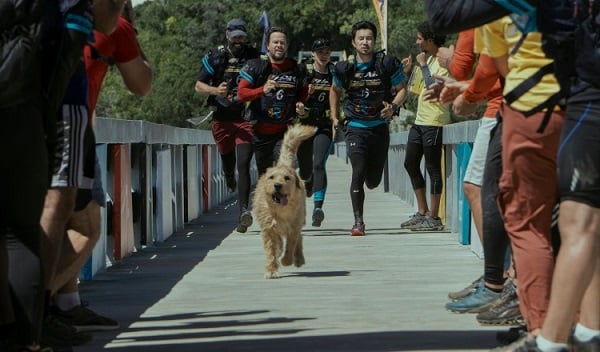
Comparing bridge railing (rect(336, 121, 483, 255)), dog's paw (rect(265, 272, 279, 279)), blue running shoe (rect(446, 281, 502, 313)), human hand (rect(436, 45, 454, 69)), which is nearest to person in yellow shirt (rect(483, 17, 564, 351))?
blue running shoe (rect(446, 281, 502, 313))

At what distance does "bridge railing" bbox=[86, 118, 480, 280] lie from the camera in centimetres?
1280

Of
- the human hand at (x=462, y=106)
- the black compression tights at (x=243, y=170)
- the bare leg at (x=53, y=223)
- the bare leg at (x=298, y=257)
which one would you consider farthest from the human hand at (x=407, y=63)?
the bare leg at (x=53, y=223)

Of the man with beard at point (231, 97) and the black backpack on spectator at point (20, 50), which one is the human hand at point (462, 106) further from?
the man with beard at point (231, 97)

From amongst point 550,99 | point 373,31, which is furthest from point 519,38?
point 373,31

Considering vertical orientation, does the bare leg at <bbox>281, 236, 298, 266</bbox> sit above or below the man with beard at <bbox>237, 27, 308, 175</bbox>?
below

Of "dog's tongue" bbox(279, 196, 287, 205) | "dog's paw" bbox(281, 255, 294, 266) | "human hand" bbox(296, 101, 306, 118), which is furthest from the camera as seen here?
"human hand" bbox(296, 101, 306, 118)

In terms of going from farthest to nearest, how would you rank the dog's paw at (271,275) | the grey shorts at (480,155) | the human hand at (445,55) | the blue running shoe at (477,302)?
the dog's paw at (271,275)
the human hand at (445,55)
the grey shorts at (480,155)
the blue running shoe at (477,302)

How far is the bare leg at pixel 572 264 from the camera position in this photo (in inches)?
250

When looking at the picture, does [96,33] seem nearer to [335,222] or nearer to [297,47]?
[335,222]

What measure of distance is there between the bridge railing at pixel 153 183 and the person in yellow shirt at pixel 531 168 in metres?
5.27

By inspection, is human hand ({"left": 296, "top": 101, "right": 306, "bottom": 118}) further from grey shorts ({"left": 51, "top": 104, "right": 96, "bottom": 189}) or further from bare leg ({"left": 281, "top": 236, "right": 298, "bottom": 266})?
grey shorts ({"left": 51, "top": 104, "right": 96, "bottom": 189})

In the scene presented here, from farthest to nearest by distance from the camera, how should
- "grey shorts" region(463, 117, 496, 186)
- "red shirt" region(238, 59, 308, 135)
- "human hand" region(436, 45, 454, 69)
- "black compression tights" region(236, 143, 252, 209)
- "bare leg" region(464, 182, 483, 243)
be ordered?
"black compression tights" region(236, 143, 252, 209)
"red shirt" region(238, 59, 308, 135)
"human hand" region(436, 45, 454, 69)
"bare leg" region(464, 182, 483, 243)
"grey shorts" region(463, 117, 496, 186)

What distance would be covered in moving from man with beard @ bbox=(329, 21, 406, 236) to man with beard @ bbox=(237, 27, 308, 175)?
22.1 inches

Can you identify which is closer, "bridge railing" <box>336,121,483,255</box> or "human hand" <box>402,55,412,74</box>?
"bridge railing" <box>336,121,483,255</box>
